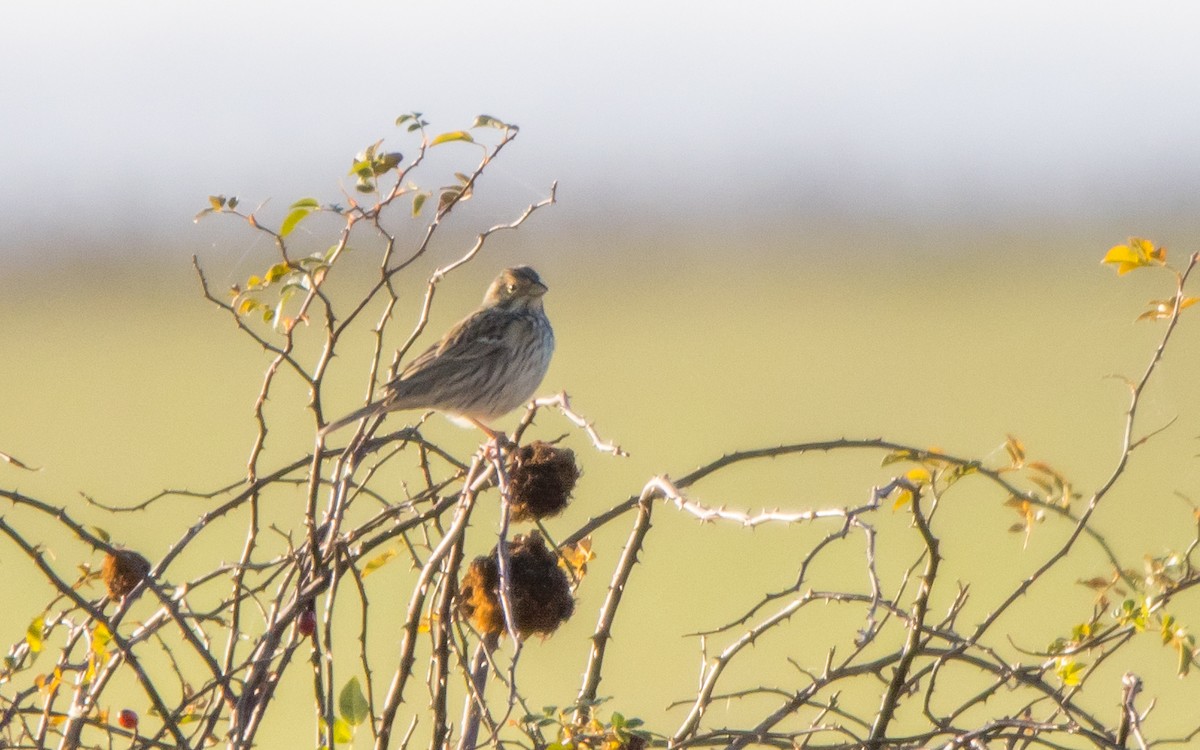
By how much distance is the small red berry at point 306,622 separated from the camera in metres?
3.30

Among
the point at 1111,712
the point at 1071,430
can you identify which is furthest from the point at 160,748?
the point at 1071,430

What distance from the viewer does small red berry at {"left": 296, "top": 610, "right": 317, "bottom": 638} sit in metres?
→ 3.30

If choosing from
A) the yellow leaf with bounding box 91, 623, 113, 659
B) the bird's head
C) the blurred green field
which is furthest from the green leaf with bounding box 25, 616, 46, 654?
the bird's head

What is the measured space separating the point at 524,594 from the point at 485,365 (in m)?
3.78

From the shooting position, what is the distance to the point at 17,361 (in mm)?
30188

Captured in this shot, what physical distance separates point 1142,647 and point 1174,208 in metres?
24.4

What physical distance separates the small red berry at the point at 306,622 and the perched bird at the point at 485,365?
2.94 m

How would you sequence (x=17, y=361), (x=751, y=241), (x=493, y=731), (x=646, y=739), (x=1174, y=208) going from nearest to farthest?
(x=493, y=731) → (x=646, y=739) → (x=17, y=361) → (x=1174, y=208) → (x=751, y=241)

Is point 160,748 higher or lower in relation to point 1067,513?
lower

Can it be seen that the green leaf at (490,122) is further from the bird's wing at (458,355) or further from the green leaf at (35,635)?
the bird's wing at (458,355)

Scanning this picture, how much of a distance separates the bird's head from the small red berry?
13.6 ft

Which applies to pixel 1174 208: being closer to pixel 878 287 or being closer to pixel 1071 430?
pixel 878 287

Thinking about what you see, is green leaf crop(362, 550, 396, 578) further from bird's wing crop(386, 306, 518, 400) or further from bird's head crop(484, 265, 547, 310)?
bird's head crop(484, 265, 547, 310)

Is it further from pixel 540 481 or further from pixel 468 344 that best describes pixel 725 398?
pixel 540 481
